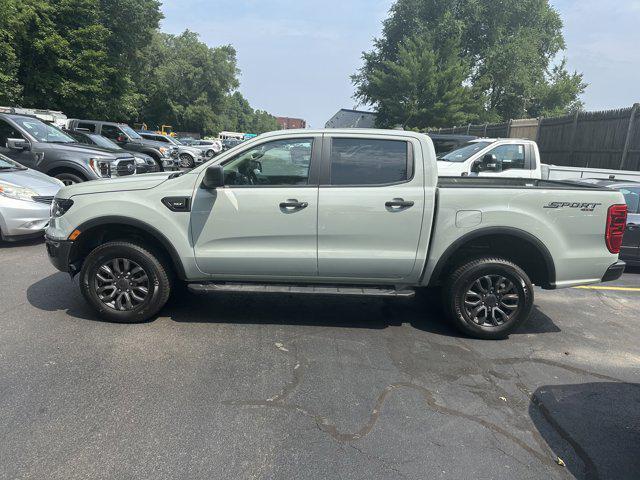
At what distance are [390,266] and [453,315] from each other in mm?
779

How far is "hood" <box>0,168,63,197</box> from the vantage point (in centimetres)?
695

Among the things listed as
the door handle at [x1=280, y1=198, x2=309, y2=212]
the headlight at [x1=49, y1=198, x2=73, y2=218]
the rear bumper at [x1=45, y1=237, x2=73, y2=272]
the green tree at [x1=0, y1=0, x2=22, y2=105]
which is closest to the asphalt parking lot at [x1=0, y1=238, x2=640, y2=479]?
the rear bumper at [x1=45, y1=237, x2=73, y2=272]

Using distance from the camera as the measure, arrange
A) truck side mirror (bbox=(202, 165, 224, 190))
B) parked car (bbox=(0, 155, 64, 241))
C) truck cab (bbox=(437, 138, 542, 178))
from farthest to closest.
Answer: truck cab (bbox=(437, 138, 542, 178)) < parked car (bbox=(0, 155, 64, 241)) < truck side mirror (bbox=(202, 165, 224, 190))

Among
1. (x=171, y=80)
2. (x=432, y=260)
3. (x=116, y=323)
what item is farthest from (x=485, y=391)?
(x=171, y=80)

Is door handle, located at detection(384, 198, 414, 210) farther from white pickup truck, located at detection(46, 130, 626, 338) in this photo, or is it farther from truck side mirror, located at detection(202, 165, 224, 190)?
truck side mirror, located at detection(202, 165, 224, 190)

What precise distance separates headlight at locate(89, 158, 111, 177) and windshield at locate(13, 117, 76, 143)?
3.98 ft

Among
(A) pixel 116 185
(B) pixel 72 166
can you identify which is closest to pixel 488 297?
(A) pixel 116 185

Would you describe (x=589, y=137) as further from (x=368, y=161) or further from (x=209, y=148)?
(x=209, y=148)

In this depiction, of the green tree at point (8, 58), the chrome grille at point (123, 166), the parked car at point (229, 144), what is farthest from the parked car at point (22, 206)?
the green tree at point (8, 58)

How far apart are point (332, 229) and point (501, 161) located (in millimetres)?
6824

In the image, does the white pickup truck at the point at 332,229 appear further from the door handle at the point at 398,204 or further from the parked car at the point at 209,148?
the parked car at the point at 209,148

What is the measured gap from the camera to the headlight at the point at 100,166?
9.19m

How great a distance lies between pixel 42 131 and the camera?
9.85m

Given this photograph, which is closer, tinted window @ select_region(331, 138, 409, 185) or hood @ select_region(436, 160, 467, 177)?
tinted window @ select_region(331, 138, 409, 185)
